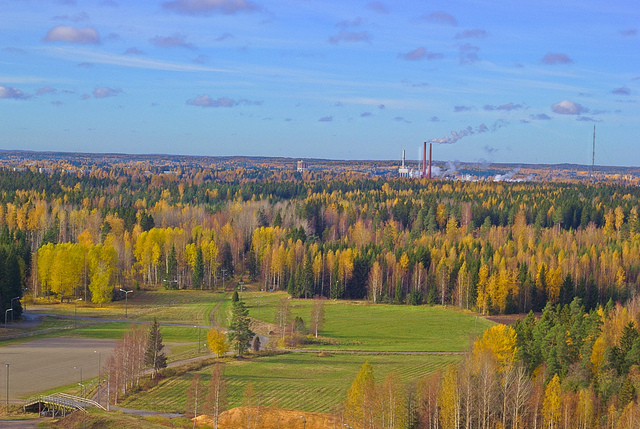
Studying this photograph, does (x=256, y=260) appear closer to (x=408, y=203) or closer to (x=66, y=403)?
(x=408, y=203)

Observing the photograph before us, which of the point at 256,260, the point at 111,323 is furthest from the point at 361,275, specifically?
the point at 111,323

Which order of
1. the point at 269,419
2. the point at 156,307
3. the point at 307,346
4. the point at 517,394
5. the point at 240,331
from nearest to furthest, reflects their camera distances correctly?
the point at 517,394 < the point at 269,419 < the point at 240,331 < the point at 307,346 < the point at 156,307

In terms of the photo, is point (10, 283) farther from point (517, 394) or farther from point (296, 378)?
point (517, 394)

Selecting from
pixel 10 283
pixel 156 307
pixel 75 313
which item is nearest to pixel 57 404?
pixel 10 283

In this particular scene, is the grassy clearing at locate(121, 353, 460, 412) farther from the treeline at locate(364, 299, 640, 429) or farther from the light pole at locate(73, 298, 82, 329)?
the light pole at locate(73, 298, 82, 329)

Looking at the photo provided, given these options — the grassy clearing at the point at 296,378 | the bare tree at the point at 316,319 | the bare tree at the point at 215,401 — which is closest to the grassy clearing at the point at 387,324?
the bare tree at the point at 316,319

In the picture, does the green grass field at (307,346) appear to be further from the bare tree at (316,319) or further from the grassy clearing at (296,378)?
the bare tree at (316,319)

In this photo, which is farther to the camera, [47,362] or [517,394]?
[47,362]

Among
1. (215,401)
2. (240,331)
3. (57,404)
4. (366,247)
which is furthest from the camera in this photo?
(366,247)
